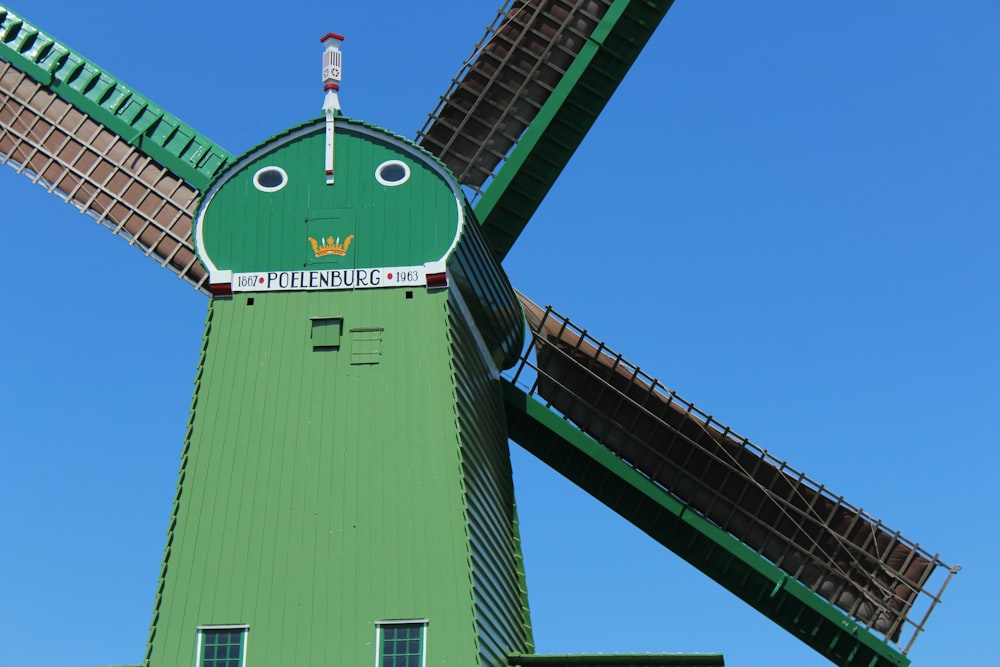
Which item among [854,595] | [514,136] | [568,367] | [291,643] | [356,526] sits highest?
[514,136]

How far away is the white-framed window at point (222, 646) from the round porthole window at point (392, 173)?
851 cm

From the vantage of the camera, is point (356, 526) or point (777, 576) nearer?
point (356, 526)

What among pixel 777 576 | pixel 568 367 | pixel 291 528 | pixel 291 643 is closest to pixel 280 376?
pixel 291 528

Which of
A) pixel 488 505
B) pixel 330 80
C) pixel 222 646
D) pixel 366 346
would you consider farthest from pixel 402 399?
pixel 330 80

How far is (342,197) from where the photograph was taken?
29.9m

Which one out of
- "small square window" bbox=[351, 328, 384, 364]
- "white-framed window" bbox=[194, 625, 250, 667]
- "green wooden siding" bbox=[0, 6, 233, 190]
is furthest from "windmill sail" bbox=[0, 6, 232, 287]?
"white-framed window" bbox=[194, 625, 250, 667]

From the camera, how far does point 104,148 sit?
34281mm

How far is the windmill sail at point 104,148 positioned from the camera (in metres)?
33.8

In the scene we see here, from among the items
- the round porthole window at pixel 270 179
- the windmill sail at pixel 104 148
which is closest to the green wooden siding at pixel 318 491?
the round porthole window at pixel 270 179

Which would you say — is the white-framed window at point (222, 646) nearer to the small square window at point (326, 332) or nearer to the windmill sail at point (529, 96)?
the small square window at point (326, 332)

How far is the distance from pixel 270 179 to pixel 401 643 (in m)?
9.11

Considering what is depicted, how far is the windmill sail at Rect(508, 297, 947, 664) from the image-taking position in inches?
1369

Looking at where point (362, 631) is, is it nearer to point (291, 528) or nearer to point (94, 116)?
point (291, 528)

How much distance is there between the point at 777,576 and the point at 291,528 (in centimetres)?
1223
